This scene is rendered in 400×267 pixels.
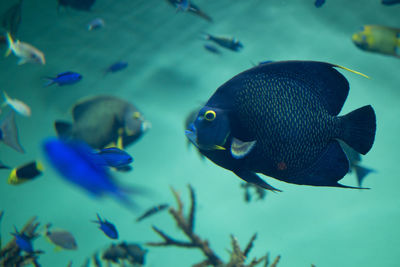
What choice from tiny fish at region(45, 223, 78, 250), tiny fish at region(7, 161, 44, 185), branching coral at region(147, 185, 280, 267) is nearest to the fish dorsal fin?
branching coral at region(147, 185, 280, 267)

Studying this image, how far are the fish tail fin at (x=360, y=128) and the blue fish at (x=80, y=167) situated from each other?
2.62ft

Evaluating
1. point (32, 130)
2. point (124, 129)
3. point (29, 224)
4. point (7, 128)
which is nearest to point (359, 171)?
point (124, 129)

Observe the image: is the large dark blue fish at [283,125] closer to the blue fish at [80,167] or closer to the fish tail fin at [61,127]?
the blue fish at [80,167]

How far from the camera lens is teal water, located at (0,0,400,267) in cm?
680

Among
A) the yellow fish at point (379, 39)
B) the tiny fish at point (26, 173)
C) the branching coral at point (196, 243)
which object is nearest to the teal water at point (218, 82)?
the branching coral at point (196, 243)

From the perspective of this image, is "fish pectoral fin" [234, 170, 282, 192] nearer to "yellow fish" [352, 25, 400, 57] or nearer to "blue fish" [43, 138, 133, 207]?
"blue fish" [43, 138, 133, 207]

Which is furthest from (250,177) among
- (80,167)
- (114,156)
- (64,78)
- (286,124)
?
(64,78)

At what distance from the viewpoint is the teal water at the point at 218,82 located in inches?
268

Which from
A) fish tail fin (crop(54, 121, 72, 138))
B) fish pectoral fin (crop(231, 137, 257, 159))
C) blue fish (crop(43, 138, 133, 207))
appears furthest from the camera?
fish tail fin (crop(54, 121, 72, 138))

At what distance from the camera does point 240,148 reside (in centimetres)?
89

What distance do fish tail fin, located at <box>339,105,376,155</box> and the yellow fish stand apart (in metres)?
2.48

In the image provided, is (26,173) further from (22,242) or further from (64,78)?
(64,78)

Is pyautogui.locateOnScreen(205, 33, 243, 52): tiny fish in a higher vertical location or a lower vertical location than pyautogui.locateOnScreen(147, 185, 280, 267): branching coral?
higher

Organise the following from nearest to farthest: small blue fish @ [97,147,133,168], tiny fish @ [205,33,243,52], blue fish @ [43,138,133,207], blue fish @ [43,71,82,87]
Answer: blue fish @ [43,138,133,207] < small blue fish @ [97,147,133,168] < blue fish @ [43,71,82,87] < tiny fish @ [205,33,243,52]
